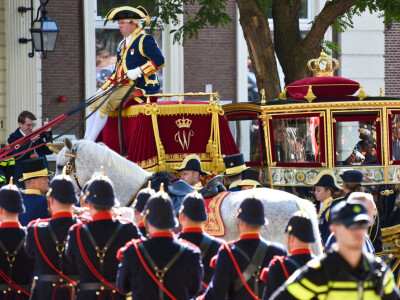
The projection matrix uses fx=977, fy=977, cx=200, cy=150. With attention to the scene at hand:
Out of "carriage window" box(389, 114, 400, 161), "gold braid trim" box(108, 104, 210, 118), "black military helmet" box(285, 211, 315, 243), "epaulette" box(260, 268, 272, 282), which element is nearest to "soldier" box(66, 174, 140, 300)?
"epaulette" box(260, 268, 272, 282)

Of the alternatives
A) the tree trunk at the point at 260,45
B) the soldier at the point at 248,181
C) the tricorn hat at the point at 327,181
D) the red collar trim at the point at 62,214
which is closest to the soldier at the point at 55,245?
the red collar trim at the point at 62,214

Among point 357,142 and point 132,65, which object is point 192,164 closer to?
point 132,65

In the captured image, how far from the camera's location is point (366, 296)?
486cm

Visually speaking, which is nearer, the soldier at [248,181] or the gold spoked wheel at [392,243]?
the soldier at [248,181]

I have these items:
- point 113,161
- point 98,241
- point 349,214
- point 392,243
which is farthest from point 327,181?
point 349,214

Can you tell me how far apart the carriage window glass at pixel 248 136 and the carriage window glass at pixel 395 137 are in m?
1.68

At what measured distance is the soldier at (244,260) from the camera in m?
→ 6.18

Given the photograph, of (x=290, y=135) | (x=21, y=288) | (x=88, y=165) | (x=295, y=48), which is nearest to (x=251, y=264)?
(x=21, y=288)

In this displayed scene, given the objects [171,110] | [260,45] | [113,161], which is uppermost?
[260,45]

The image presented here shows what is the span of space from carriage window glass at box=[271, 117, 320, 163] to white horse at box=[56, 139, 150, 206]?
2992 millimetres

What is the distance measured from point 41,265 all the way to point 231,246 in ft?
5.11

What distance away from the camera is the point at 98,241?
6594 mm

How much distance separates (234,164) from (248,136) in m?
2.20

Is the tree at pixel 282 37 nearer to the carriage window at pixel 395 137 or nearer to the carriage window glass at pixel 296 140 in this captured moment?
the carriage window glass at pixel 296 140
